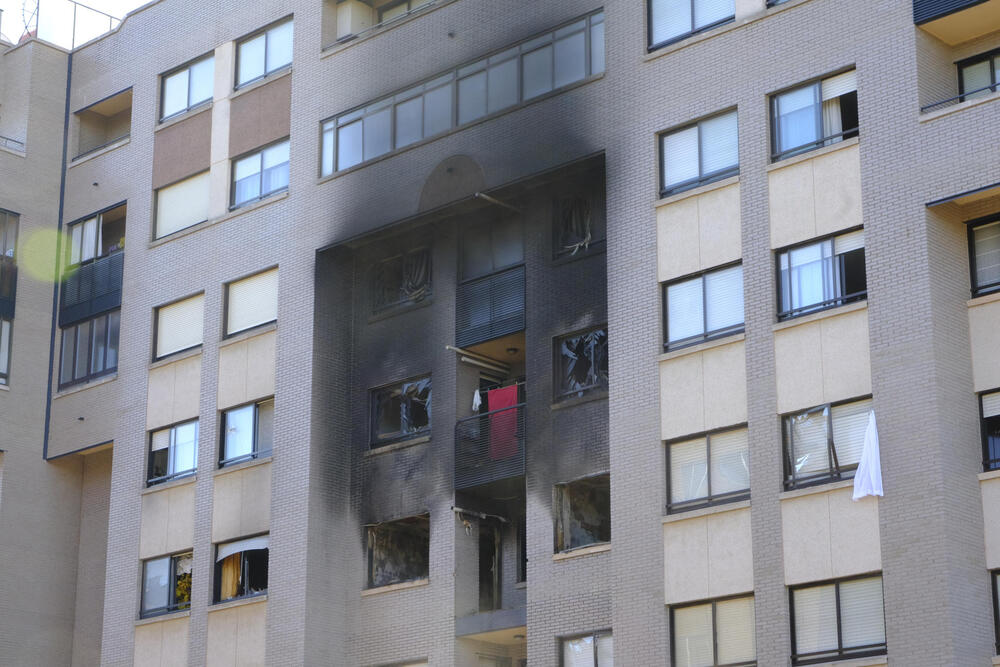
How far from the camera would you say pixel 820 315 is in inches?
1356

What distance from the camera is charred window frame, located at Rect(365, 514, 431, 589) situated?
44062 millimetres

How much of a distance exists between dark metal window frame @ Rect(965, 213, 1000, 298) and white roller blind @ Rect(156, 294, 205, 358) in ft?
81.7

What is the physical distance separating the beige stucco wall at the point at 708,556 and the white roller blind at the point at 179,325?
19.9 m

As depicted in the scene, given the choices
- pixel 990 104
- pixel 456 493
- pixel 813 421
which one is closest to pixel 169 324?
pixel 456 493

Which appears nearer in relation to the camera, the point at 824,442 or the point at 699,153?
the point at 824,442

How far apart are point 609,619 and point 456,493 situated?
22.1 ft

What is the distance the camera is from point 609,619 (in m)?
37.0

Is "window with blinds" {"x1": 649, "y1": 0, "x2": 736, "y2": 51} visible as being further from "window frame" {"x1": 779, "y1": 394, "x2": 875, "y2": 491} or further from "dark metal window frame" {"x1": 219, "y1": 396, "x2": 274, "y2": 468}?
"dark metal window frame" {"x1": 219, "y1": 396, "x2": 274, "y2": 468}

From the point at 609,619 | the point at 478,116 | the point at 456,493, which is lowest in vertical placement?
the point at 609,619

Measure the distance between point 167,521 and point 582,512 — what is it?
15.2 metres

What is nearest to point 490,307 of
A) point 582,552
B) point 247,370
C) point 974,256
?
point 582,552

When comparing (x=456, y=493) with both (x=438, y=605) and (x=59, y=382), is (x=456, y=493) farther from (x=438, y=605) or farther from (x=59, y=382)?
(x=59, y=382)

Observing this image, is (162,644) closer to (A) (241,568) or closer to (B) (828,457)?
(A) (241,568)

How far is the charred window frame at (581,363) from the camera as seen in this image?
39750 millimetres
